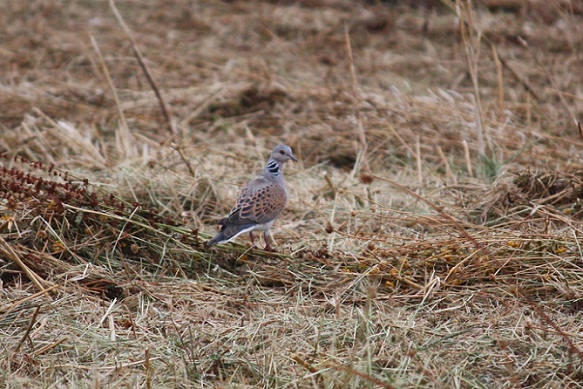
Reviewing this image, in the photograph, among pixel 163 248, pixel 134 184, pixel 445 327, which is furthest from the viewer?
pixel 134 184

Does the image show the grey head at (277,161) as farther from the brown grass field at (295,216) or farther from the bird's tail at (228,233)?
the bird's tail at (228,233)

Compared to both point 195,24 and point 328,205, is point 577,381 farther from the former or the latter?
point 195,24

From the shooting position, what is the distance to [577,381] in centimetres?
344

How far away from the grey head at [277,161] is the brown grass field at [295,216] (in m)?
0.35

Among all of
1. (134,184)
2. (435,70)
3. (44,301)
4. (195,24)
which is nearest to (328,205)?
(134,184)

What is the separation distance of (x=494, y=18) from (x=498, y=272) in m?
6.06

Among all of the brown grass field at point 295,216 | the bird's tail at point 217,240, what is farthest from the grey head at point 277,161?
the bird's tail at point 217,240

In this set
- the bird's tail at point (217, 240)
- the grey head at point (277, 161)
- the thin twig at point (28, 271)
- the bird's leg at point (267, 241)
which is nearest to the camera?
the thin twig at point (28, 271)

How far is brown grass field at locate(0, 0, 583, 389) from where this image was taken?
363cm

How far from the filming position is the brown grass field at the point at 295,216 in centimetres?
363

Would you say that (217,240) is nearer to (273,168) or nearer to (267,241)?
(267,241)

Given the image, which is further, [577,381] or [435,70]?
Answer: [435,70]

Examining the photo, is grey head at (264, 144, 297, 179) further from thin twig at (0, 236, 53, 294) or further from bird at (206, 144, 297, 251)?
thin twig at (0, 236, 53, 294)

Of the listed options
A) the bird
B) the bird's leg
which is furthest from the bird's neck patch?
the bird's leg
